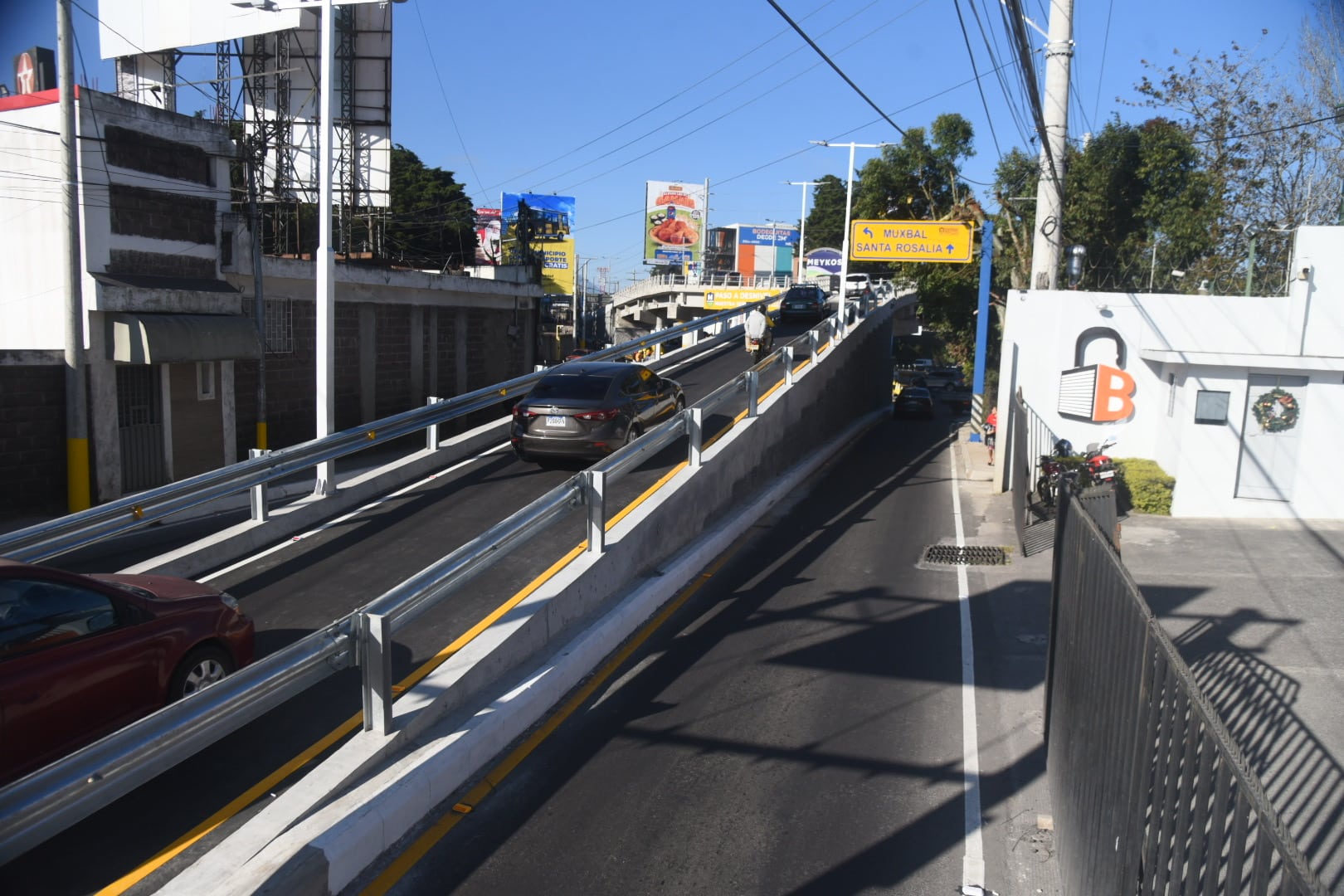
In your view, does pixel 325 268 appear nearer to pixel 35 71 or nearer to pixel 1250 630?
pixel 35 71

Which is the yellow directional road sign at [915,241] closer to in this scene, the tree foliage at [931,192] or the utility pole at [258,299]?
the tree foliage at [931,192]

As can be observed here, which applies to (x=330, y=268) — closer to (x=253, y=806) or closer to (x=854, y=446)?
(x=253, y=806)

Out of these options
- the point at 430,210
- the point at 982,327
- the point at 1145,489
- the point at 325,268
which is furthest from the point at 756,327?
the point at 430,210

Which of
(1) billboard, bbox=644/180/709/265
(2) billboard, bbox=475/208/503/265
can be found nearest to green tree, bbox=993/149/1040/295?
(2) billboard, bbox=475/208/503/265

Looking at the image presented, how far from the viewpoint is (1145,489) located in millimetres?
18047

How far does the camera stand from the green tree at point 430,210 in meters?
54.8

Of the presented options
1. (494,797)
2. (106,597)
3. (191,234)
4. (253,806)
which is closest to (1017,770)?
(494,797)

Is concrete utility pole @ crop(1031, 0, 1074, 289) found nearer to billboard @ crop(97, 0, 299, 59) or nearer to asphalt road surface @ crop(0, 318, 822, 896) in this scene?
asphalt road surface @ crop(0, 318, 822, 896)

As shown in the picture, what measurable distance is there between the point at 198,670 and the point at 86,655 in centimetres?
98

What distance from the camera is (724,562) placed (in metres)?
13.2

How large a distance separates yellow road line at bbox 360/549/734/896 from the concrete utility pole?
47.2 feet

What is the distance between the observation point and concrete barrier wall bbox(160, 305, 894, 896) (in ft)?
18.1

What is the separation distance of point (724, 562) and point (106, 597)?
7920mm

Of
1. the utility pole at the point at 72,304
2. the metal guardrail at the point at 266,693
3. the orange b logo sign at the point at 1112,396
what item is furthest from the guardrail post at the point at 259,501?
the orange b logo sign at the point at 1112,396
